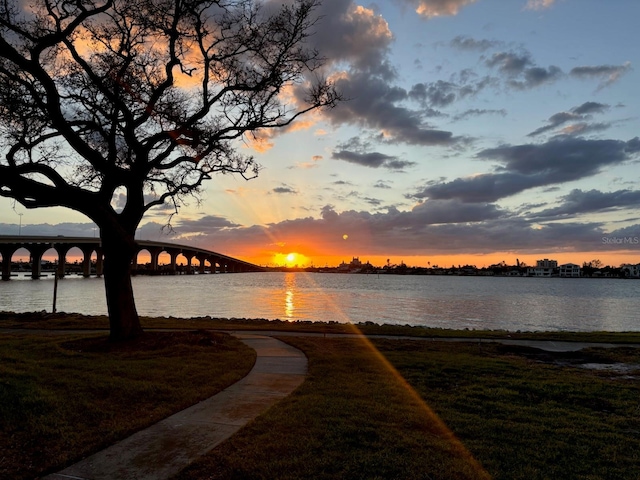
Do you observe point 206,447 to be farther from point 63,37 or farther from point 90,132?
point 90,132

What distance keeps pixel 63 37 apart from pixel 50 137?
150 inches

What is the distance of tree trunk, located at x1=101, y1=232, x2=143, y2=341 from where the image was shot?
13.9 meters

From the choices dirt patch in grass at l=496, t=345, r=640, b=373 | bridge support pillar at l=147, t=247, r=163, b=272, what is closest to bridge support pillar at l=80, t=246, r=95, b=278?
bridge support pillar at l=147, t=247, r=163, b=272

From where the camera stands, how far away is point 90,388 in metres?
8.52

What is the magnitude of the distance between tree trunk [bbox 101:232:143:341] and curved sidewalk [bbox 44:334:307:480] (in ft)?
19.5

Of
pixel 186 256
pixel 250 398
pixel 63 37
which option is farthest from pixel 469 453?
pixel 186 256

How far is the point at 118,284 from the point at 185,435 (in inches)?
362

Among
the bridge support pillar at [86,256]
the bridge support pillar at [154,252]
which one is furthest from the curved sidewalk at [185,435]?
the bridge support pillar at [154,252]

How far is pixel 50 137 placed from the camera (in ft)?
48.5

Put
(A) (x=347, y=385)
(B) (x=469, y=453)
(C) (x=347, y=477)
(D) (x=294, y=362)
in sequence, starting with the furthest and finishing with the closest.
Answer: (D) (x=294, y=362) < (A) (x=347, y=385) < (B) (x=469, y=453) < (C) (x=347, y=477)

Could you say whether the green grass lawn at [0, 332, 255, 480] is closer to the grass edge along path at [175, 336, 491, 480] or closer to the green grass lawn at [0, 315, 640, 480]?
the green grass lawn at [0, 315, 640, 480]

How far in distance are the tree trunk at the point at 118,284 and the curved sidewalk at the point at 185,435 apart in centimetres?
593

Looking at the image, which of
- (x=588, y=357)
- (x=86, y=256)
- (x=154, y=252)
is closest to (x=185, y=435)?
(x=588, y=357)

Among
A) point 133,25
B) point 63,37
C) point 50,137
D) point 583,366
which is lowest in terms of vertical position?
point 583,366
